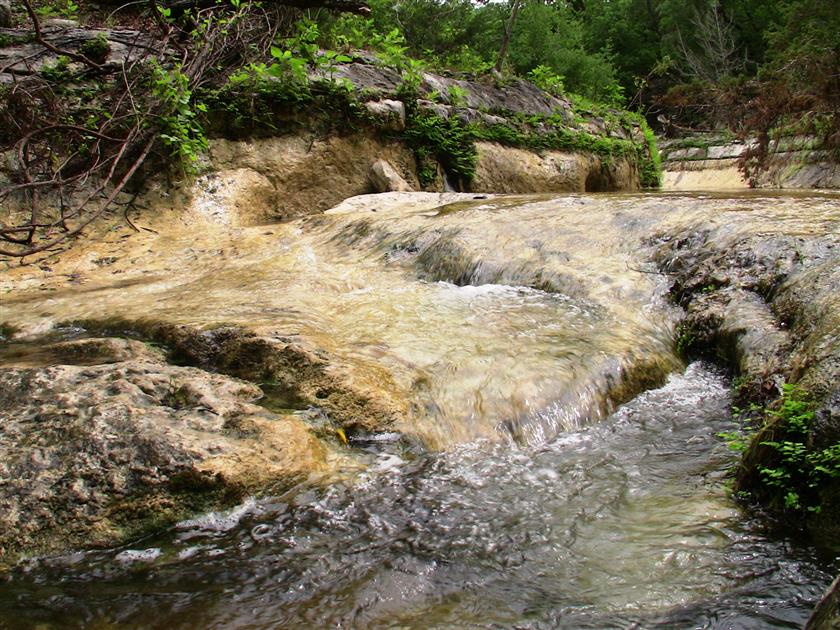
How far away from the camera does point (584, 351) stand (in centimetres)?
369

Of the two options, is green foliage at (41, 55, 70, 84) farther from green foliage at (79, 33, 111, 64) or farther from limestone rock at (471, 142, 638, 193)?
limestone rock at (471, 142, 638, 193)

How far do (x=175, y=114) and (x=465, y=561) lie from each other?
6.84 metres

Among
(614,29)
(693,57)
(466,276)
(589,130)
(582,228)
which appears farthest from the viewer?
(614,29)

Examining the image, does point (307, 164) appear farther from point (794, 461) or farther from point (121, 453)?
point (794, 461)

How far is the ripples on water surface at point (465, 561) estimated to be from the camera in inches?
74.5

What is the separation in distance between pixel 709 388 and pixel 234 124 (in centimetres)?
663

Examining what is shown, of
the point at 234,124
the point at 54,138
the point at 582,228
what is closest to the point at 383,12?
the point at 234,124

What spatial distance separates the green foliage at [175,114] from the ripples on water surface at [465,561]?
5.79 metres

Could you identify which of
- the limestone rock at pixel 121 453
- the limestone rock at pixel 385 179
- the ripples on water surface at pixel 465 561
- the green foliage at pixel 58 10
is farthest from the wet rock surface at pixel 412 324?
the green foliage at pixel 58 10

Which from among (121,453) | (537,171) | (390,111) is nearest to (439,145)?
(390,111)

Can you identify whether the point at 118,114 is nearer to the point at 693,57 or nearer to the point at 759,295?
the point at 759,295

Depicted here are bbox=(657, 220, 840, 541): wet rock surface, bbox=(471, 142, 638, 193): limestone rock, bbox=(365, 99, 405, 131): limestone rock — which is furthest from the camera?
bbox=(471, 142, 638, 193): limestone rock

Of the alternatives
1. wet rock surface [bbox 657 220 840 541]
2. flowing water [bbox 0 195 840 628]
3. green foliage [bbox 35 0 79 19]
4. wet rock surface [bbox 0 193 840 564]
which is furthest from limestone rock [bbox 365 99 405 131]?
wet rock surface [bbox 657 220 840 541]

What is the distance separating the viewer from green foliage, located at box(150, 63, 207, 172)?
719 cm
